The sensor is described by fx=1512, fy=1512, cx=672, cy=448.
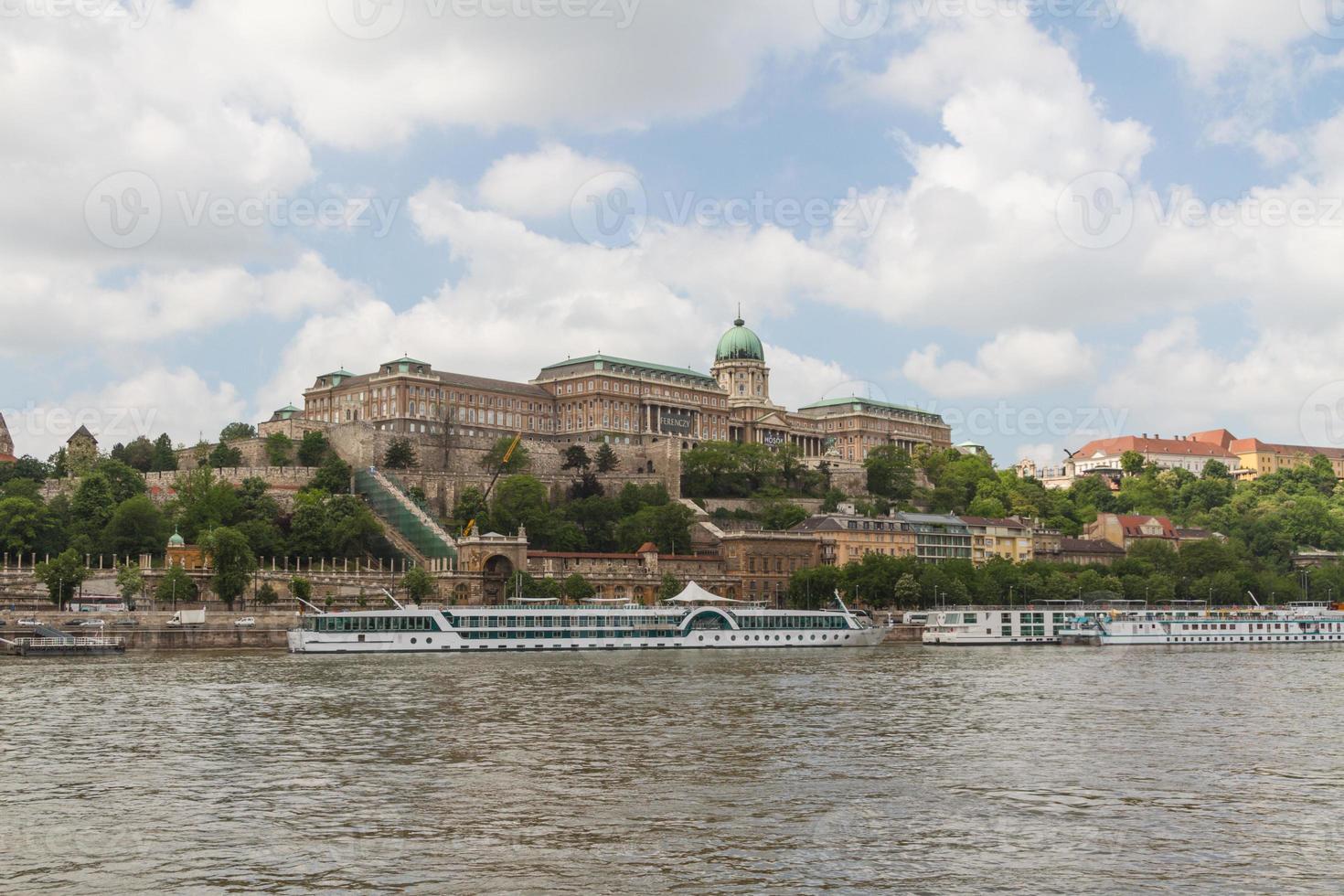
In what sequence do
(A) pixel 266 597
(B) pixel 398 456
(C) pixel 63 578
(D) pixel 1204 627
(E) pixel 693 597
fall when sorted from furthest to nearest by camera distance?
1. (B) pixel 398 456
2. (D) pixel 1204 627
3. (E) pixel 693 597
4. (A) pixel 266 597
5. (C) pixel 63 578

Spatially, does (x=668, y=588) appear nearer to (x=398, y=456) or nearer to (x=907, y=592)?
(x=907, y=592)

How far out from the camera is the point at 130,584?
72812 mm

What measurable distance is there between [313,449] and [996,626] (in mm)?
48478

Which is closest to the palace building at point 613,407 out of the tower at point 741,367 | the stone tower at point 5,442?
the tower at point 741,367

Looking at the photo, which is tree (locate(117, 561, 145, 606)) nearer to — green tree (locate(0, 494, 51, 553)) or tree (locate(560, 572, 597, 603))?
green tree (locate(0, 494, 51, 553))

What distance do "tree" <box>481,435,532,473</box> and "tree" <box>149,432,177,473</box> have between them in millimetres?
21968

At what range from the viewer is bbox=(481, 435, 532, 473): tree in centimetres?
11075

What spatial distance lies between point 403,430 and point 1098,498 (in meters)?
69.9

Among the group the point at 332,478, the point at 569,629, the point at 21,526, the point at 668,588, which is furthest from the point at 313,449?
the point at 569,629

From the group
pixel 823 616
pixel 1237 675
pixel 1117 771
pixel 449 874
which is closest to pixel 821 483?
pixel 823 616

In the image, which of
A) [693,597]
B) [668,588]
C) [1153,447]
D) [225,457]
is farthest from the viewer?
[1153,447]

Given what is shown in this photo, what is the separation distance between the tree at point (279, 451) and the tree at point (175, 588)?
28.1 metres

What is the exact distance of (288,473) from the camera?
9844cm

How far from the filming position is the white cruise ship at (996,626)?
272ft
